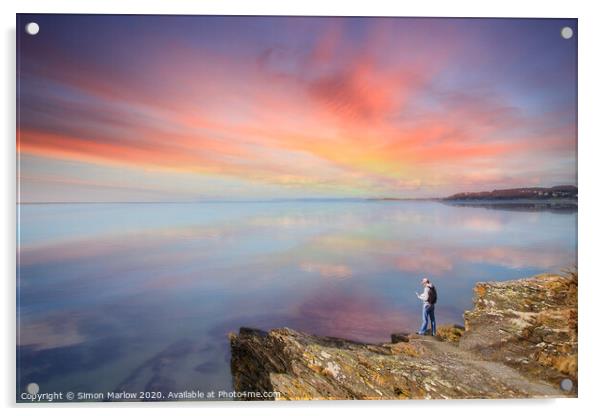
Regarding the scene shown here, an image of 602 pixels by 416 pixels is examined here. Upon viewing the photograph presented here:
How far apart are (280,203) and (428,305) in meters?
1.97

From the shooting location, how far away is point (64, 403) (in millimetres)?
2943

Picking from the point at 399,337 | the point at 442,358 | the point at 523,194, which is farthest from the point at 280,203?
the point at 523,194

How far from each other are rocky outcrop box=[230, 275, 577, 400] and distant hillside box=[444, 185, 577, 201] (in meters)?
0.88

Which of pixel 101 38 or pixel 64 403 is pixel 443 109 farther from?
pixel 64 403

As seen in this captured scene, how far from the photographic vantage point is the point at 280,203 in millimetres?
3268

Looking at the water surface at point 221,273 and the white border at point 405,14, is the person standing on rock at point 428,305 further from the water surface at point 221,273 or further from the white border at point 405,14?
the white border at point 405,14

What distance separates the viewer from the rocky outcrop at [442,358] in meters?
2.87

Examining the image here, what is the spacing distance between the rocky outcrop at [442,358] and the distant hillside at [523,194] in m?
0.88

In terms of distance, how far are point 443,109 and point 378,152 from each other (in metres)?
0.84

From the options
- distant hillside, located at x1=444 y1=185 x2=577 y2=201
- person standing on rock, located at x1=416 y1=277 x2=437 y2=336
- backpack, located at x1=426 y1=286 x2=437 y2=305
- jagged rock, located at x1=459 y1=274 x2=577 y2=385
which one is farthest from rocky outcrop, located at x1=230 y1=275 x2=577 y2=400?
distant hillside, located at x1=444 y1=185 x2=577 y2=201

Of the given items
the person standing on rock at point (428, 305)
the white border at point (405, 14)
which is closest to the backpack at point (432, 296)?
the person standing on rock at point (428, 305)

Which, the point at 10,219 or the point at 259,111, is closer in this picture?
the point at 10,219

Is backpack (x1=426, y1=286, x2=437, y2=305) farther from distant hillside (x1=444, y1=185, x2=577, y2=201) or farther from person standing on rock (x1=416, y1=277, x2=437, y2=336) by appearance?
distant hillside (x1=444, y1=185, x2=577, y2=201)

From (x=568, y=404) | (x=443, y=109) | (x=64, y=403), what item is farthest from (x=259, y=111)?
(x=568, y=404)
